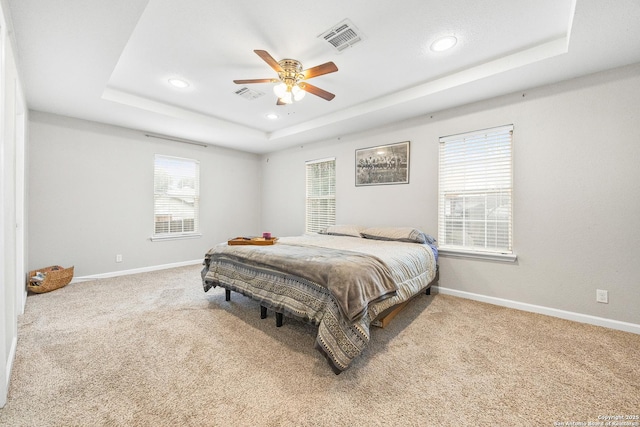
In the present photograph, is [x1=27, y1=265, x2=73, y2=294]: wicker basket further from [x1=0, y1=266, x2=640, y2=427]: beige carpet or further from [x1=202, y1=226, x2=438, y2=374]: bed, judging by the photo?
[x1=202, y1=226, x2=438, y2=374]: bed

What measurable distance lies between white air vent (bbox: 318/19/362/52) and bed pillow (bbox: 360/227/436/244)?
7.23 ft

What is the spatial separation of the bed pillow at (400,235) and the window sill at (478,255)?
223 millimetres

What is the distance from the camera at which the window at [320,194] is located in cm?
484

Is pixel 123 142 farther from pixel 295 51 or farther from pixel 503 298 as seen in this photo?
pixel 503 298

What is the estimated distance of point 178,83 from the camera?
310 centimetres

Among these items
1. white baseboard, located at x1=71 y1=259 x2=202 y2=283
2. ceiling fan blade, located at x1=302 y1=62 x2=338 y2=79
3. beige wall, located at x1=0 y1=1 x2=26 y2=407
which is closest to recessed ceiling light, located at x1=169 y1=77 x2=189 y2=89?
beige wall, located at x1=0 y1=1 x2=26 y2=407

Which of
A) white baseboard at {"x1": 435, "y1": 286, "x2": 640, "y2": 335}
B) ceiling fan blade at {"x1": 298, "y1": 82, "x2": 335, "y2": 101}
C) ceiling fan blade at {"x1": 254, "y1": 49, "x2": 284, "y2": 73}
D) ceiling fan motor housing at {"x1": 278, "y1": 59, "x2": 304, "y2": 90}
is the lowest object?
white baseboard at {"x1": 435, "y1": 286, "x2": 640, "y2": 335}

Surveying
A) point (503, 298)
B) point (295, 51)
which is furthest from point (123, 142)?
point (503, 298)

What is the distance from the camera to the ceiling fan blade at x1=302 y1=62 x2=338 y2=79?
2.19 metres

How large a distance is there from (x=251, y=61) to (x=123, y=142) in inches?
117

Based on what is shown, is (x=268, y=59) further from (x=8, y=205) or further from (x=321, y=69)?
(x=8, y=205)

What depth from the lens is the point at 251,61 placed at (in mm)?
2633

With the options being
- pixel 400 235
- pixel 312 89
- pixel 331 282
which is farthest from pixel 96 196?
pixel 400 235

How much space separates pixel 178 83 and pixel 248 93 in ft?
2.58
